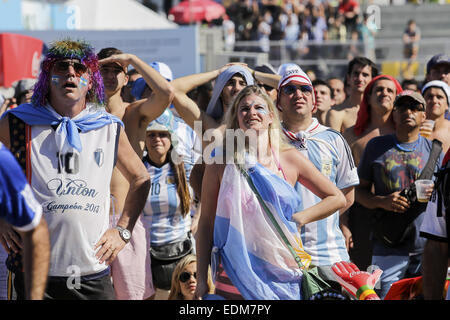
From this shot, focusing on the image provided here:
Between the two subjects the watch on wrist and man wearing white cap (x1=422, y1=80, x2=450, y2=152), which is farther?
man wearing white cap (x1=422, y1=80, x2=450, y2=152)

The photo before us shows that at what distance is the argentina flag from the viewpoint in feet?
13.8

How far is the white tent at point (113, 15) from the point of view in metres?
19.8

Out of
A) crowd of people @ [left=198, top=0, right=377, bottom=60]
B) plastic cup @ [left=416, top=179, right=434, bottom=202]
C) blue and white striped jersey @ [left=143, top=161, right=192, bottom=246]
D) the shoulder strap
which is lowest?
blue and white striped jersey @ [left=143, top=161, right=192, bottom=246]

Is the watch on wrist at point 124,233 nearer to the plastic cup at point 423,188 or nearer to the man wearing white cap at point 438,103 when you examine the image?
the plastic cup at point 423,188

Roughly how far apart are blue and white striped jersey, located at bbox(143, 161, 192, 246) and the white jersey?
2.59 metres

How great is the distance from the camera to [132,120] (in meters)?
5.98

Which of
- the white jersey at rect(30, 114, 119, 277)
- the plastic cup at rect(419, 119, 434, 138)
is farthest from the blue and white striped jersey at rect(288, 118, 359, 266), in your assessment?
the plastic cup at rect(419, 119, 434, 138)

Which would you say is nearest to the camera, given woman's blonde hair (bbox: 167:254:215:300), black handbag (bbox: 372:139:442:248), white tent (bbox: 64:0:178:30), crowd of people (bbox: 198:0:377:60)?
black handbag (bbox: 372:139:442:248)

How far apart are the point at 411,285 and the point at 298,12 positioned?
1831 centimetres

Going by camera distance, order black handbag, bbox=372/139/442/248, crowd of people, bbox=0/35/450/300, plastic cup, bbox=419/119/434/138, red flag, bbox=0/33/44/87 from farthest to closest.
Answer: red flag, bbox=0/33/44/87 → plastic cup, bbox=419/119/434/138 → black handbag, bbox=372/139/442/248 → crowd of people, bbox=0/35/450/300

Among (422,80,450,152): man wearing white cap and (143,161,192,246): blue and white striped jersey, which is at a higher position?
(422,80,450,152): man wearing white cap

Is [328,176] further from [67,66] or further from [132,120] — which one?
[67,66]

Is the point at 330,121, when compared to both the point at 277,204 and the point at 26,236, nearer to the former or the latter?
the point at 277,204

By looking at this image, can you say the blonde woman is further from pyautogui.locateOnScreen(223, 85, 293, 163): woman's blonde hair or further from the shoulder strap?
the shoulder strap
